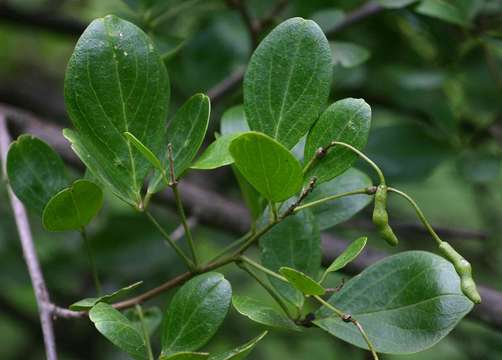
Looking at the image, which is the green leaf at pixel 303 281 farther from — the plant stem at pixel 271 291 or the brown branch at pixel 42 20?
the brown branch at pixel 42 20

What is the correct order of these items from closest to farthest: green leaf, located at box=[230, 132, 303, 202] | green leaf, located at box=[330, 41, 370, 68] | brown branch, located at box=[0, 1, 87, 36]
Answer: green leaf, located at box=[230, 132, 303, 202]
green leaf, located at box=[330, 41, 370, 68]
brown branch, located at box=[0, 1, 87, 36]

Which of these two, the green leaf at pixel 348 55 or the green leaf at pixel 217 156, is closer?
the green leaf at pixel 217 156

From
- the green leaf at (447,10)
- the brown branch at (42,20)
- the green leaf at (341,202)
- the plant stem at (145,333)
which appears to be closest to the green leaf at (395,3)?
the green leaf at (447,10)

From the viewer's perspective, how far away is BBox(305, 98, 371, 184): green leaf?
665 mm

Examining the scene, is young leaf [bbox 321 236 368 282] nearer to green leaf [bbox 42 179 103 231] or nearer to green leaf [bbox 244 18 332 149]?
green leaf [bbox 244 18 332 149]

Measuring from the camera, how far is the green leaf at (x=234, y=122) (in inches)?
31.8

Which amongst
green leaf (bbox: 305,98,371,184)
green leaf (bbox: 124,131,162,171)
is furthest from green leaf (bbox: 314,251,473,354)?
green leaf (bbox: 124,131,162,171)

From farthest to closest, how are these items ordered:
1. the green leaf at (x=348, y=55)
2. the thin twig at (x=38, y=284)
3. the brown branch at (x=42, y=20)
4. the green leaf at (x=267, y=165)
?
the brown branch at (x=42, y=20), the green leaf at (x=348, y=55), the thin twig at (x=38, y=284), the green leaf at (x=267, y=165)

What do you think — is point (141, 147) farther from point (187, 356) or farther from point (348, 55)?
point (348, 55)

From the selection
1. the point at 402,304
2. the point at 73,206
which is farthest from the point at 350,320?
the point at 73,206

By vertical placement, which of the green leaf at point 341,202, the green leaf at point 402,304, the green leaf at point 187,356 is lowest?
the green leaf at point 402,304

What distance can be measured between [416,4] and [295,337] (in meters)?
0.91

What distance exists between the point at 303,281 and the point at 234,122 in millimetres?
247

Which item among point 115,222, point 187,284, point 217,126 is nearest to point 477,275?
point 217,126
